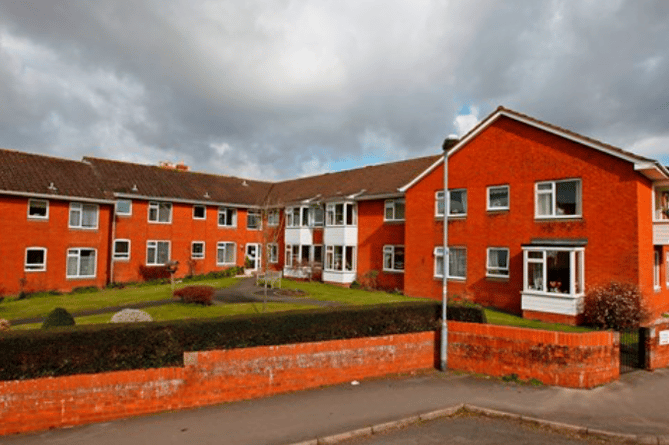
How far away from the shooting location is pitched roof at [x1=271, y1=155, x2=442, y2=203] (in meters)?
27.5

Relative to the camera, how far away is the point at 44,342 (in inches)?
348

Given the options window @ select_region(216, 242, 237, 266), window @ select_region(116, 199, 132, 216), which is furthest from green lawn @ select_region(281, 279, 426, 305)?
window @ select_region(116, 199, 132, 216)

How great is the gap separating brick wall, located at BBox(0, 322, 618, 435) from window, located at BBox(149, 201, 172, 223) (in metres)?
22.8

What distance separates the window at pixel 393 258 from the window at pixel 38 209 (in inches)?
770

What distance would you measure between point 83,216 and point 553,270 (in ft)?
84.0

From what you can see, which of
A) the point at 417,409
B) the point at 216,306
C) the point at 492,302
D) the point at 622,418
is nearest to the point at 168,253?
the point at 216,306

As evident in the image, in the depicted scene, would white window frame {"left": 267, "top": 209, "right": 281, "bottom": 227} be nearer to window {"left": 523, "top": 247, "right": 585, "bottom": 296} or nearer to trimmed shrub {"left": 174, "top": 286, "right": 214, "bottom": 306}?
trimmed shrub {"left": 174, "top": 286, "right": 214, "bottom": 306}

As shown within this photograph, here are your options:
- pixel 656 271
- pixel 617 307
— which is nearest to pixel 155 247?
pixel 617 307

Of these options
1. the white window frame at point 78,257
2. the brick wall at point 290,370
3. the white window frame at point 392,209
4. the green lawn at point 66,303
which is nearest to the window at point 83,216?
the white window frame at point 78,257

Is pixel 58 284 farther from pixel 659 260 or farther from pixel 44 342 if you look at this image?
pixel 659 260

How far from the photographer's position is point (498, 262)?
20156 mm

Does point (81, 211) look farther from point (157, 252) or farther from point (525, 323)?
point (525, 323)

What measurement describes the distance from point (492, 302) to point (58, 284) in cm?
2358

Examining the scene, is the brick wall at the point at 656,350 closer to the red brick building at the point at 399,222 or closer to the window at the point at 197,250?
the red brick building at the point at 399,222
